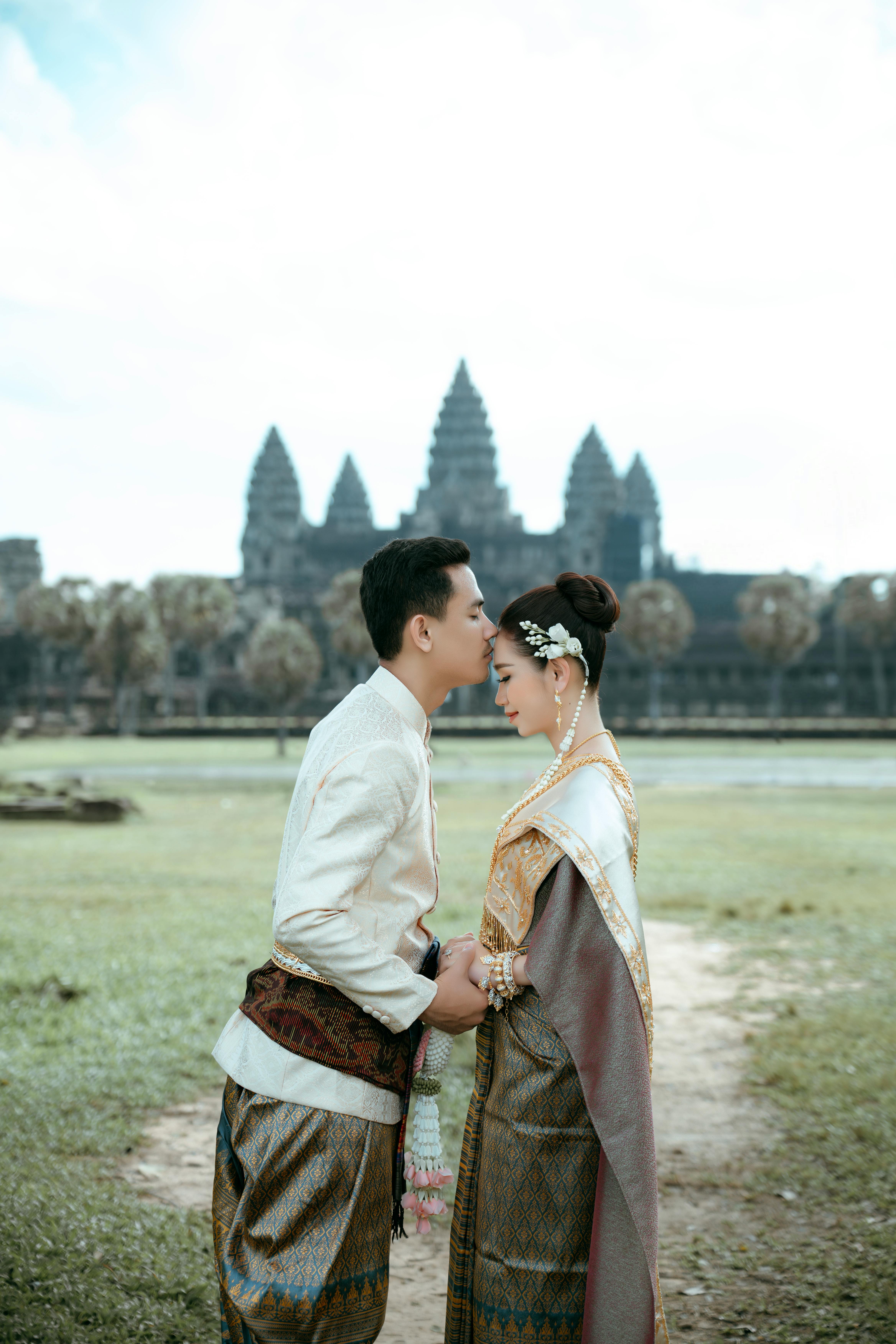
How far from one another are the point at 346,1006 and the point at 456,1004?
0.22 m

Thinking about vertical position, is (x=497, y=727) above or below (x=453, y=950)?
below

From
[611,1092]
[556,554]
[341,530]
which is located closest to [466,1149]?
[611,1092]

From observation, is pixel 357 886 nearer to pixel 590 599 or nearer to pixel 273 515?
pixel 590 599

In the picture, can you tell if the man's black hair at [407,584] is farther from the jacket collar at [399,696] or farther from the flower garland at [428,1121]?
the flower garland at [428,1121]

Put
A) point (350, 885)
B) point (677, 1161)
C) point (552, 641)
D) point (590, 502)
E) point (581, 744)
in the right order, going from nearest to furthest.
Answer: point (350, 885) → point (552, 641) → point (581, 744) → point (677, 1161) → point (590, 502)

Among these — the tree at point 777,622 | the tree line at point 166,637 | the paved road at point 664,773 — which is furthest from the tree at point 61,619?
the tree at point 777,622

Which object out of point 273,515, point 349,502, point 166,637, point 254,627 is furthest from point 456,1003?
point 349,502

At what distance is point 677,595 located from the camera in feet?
147

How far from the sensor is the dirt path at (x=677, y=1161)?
336 centimetres

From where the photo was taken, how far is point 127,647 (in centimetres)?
4003

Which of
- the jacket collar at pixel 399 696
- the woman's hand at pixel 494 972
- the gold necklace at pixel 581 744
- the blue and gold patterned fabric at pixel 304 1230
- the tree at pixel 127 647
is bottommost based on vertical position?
the blue and gold patterned fabric at pixel 304 1230

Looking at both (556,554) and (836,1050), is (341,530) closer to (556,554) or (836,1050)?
(556,554)

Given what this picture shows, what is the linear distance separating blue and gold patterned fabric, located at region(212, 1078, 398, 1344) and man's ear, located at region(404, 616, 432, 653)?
3.06ft

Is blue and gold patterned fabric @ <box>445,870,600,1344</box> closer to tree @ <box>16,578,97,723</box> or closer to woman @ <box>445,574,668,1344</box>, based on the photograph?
woman @ <box>445,574,668,1344</box>
